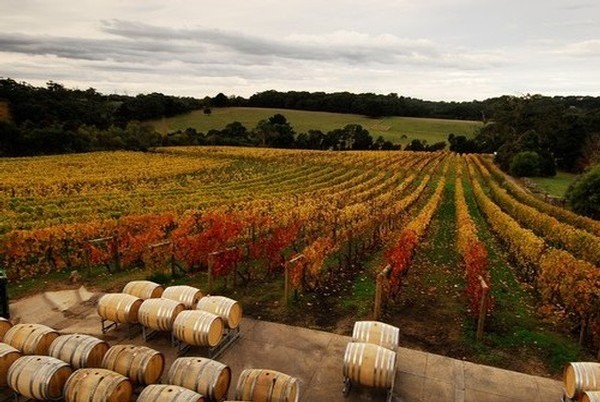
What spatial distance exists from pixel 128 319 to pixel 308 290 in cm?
559

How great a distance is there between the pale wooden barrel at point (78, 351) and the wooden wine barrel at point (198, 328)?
1585 millimetres

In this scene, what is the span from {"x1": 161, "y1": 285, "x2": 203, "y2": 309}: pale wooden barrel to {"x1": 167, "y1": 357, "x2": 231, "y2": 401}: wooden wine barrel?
9.27ft

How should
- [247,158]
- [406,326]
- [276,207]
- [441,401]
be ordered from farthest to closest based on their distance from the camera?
1. [247,158]
2. [276,207]
3. [406,326]
4. [441,401]

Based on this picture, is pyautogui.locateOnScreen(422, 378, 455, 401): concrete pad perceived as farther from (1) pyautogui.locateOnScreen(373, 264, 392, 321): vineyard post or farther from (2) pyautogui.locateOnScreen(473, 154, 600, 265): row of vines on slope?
(2) pyautogui.locateOnScreen(473, 154, 600, 265): row of vines on slope

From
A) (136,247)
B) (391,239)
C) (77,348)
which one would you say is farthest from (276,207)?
(77,348)

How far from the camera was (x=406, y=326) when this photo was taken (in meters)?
11.9

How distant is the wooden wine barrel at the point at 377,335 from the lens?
29.6 feet

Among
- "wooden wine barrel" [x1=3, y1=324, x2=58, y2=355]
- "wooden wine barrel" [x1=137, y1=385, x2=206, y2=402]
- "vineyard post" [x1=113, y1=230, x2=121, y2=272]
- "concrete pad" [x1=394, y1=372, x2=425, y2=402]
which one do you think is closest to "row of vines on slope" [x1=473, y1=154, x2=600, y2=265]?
"concrete pad" [x1=394, y1=372, x2=425, y2=402]

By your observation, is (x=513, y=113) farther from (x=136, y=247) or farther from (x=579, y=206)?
(x=136, y=247)

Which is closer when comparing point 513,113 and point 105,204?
point 105,204

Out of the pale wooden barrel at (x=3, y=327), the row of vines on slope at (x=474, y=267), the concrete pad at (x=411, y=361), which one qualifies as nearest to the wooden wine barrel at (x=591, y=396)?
the concrete pad at (x=411, y=361)

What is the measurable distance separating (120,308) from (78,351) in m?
1.92

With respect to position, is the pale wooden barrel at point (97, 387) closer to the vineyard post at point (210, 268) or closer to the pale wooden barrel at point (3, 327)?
the pale wooden barrel at point (3, 327)

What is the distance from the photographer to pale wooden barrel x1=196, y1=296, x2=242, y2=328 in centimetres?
1030
